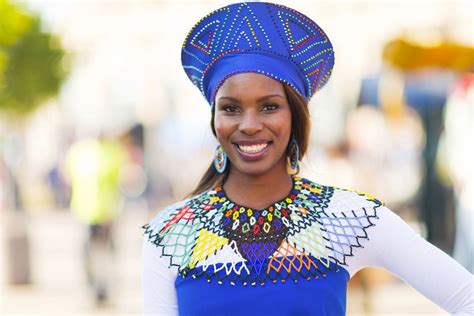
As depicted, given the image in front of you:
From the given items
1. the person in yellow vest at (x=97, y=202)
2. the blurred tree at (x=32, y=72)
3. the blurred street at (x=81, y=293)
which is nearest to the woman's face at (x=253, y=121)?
the blurred street at (x=81, y=293)

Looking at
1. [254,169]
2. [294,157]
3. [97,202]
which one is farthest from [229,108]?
[97,202]

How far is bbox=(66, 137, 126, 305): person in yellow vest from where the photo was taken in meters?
10.7

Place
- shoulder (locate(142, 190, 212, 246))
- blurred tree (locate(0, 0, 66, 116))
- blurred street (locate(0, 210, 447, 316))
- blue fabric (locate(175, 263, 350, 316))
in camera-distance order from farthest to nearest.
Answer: blurred tree (locate(0, 0, 66, 116)) < blurred street (locate(0, 210, 447, 316)) < shoulder (locate(142, 190, 212, 246)) < blue fabric (locate(175, 263, 350, 316))

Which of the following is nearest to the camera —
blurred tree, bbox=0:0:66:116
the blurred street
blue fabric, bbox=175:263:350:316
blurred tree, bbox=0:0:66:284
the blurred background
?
blue fabric, bbox=175:263:350:316

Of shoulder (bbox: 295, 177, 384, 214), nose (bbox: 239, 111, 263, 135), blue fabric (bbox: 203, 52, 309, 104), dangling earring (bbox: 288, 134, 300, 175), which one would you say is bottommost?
shoulder (bbox: 295, 177, 384, 214)

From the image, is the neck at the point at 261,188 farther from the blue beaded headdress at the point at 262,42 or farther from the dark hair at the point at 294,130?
the blue beaded headdress at the point at 262,42

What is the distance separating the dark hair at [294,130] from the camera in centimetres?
309

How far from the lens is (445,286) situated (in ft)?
9.74

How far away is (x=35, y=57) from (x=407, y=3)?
15.7 meters

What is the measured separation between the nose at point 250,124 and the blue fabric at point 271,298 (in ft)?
1.29

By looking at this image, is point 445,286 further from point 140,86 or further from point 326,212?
point 140,86

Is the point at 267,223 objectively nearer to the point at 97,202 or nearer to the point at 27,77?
the point at 97,202

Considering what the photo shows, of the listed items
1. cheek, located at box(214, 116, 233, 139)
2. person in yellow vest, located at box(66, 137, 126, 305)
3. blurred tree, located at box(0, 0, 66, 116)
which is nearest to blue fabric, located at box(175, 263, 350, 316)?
cheek, located at box(214, 116, 233, 139)

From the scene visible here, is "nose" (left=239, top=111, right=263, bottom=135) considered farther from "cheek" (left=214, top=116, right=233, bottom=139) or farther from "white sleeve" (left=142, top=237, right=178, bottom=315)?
"white sleeve" (left=142, top=237, right=178, bottom=315)
